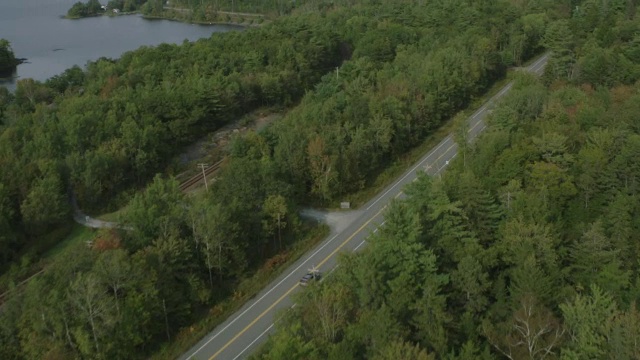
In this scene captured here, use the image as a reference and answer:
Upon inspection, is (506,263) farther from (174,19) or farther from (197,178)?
(174,19)

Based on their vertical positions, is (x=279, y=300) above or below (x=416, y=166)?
below

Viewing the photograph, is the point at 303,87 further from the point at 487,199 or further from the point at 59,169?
the point at 487,199

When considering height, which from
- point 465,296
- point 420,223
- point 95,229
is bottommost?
point 95,229

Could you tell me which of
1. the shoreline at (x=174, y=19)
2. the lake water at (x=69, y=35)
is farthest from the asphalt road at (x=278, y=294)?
the shoreline at (x=174, y=19)

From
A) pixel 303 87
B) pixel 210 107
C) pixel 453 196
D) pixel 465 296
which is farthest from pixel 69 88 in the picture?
pixel 465 296

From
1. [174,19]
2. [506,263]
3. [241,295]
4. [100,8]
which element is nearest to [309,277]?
[241,295]

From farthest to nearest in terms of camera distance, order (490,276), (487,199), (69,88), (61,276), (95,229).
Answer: (69,88) < (95,229) < (487,199) < (490,276) < (61,276)
